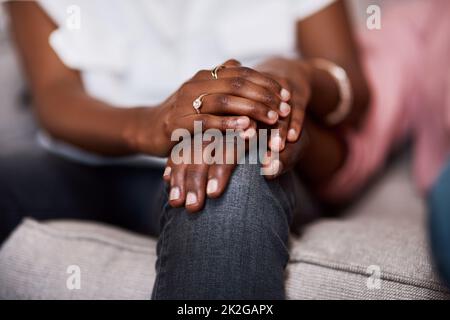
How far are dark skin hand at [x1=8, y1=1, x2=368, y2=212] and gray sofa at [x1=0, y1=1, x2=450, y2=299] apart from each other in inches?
4.5

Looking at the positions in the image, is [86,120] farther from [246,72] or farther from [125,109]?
[246,72]

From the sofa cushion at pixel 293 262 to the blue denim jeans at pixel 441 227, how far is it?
0.05m

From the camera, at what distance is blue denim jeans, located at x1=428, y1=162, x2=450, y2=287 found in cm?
44

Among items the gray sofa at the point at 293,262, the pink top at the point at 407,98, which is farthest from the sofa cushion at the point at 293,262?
the pink top at the point at 407,98

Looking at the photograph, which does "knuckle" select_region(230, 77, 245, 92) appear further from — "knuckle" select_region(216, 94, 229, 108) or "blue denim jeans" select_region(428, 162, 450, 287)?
"blue denim jeans" select_region(428, 162, 450, 287)

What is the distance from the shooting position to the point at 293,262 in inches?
21.3

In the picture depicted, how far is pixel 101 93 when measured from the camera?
823 mm

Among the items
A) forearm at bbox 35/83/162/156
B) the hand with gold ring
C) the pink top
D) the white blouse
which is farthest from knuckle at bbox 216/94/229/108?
the pink top

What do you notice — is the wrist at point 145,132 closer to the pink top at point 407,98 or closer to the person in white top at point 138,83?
the person in white top at point 138,83

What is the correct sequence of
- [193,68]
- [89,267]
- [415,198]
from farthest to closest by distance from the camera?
[415,198] → [193,68] → [89,267]

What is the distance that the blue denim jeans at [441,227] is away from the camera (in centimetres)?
44
